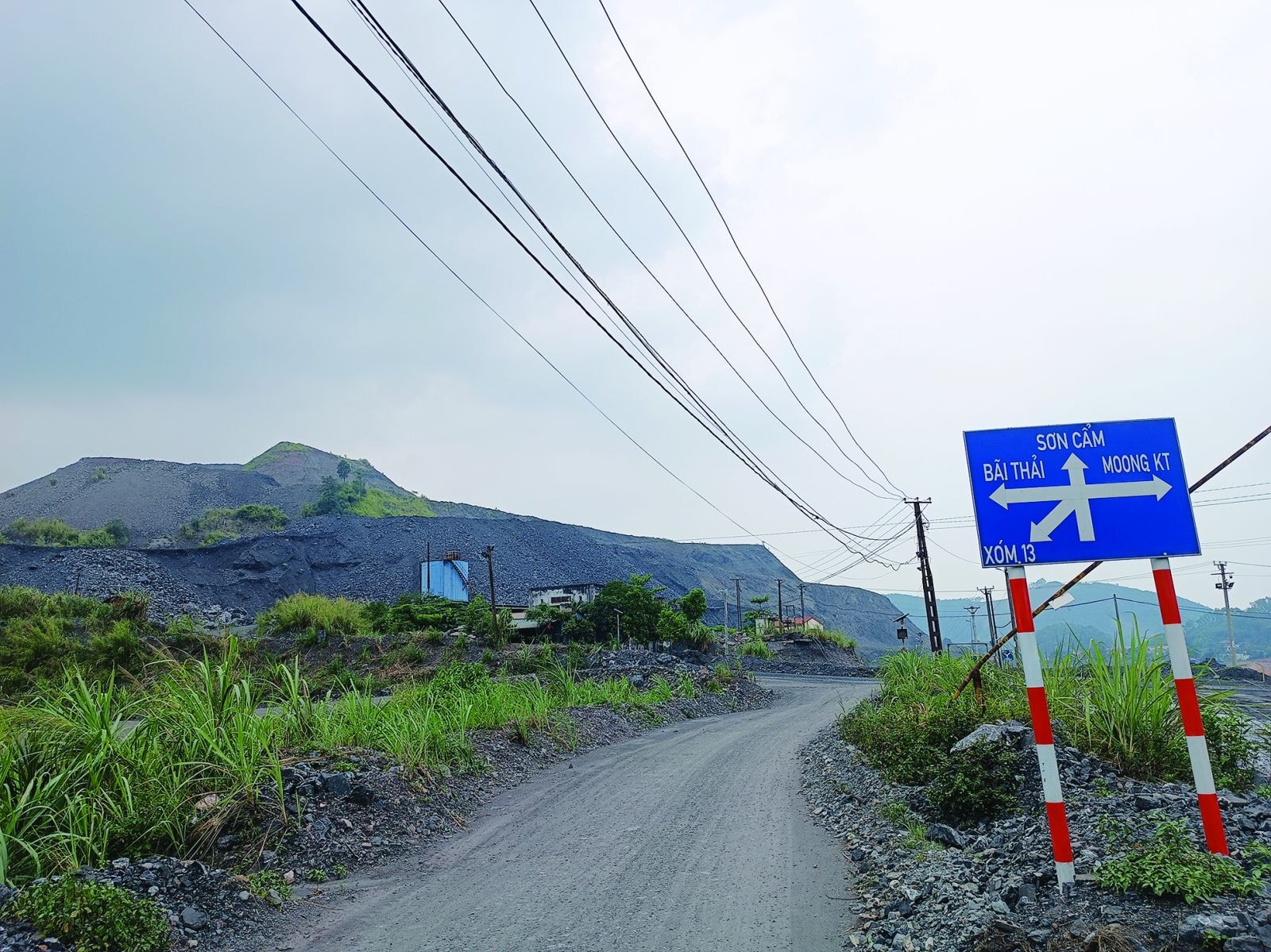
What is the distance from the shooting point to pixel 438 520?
84.6 m

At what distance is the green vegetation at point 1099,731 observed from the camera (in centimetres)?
596

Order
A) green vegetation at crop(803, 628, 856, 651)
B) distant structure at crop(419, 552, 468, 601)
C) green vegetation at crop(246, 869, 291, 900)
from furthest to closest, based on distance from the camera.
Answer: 1. distant structure at crop(419, 552, 468, 601)
2. green vegetation at crop(803, 628, 856, 651)
3. green vegetation at crop(246, 869, 291, 900)

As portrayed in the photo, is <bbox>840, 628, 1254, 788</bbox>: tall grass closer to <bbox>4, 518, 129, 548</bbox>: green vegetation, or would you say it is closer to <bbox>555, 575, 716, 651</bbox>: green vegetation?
<bbox>555, 575, 716, 651</bbox>: green vegetation

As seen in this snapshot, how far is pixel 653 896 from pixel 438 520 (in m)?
82.3

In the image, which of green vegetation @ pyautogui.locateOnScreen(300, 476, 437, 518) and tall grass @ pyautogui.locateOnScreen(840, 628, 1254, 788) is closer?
tall grass @ pyautogui.locateOnScreen(840, 628, 1254, 788)

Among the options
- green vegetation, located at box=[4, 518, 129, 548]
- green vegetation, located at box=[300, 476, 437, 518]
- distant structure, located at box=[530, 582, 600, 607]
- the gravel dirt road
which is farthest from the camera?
green vegetation, located at box=[300, 476, 437, 518]

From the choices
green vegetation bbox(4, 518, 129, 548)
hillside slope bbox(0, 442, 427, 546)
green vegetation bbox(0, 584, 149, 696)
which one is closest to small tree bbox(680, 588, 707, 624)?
green vegetation bbox(0, 584, 149, 696)

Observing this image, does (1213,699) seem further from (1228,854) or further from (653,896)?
(653,896)

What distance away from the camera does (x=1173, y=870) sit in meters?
3.77

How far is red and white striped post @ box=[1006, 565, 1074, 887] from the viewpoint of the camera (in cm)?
411

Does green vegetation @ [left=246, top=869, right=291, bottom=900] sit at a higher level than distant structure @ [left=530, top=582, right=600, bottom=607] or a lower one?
lower

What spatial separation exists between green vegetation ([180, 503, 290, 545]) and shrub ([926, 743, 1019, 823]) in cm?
8668

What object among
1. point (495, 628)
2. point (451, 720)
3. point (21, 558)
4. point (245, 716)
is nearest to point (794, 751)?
point (451, 720)

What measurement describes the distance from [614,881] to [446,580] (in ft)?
201
